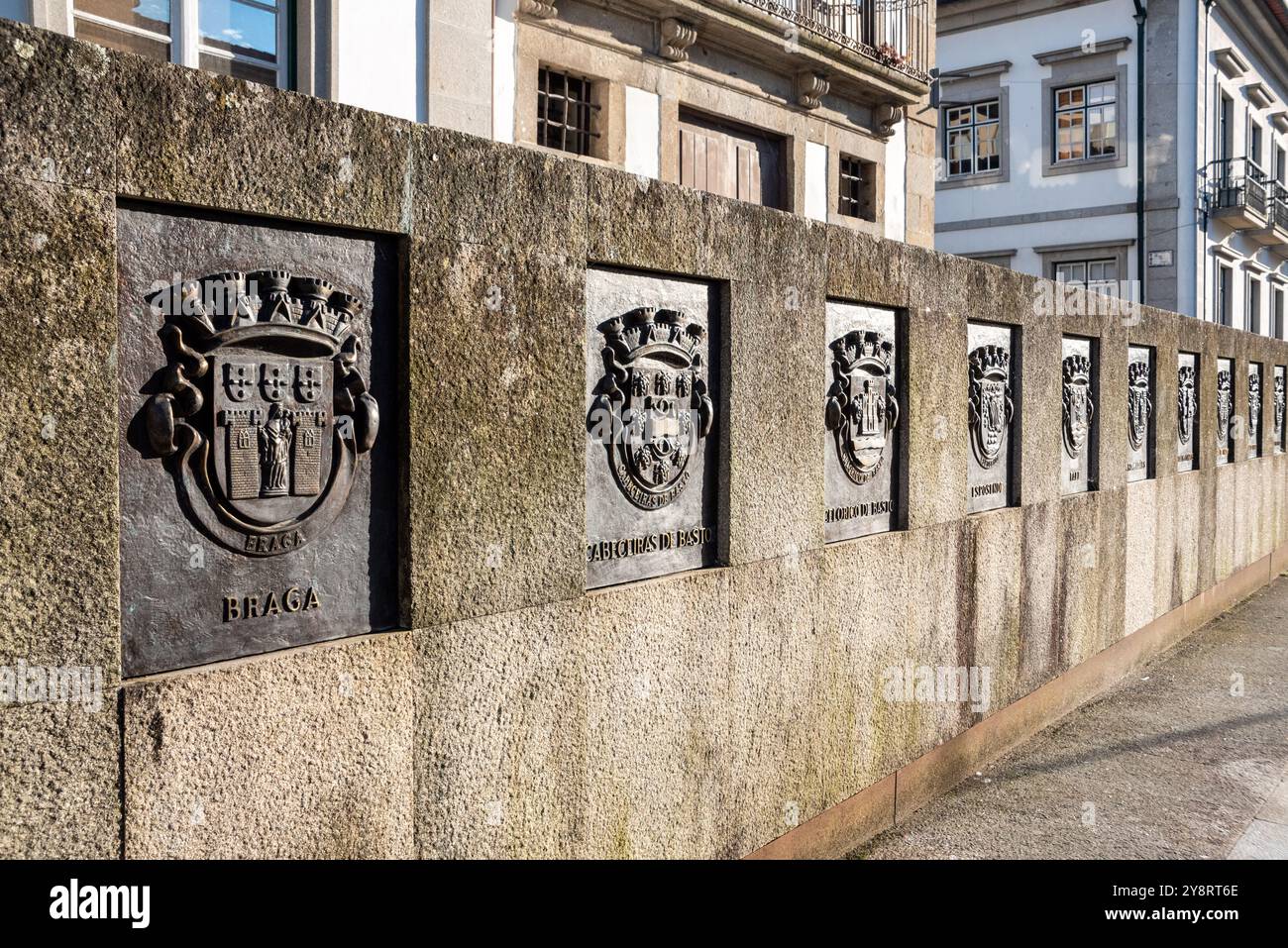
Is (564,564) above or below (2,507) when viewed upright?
below

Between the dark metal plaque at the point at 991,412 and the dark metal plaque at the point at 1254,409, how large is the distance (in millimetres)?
6094

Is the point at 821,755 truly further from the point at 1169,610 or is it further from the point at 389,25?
the point at 389,25

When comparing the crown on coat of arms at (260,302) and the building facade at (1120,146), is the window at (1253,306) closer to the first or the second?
the building facade at (1120,146)

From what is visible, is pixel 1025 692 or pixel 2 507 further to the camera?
pixel 1025 692

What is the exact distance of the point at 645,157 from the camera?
12.0 meters

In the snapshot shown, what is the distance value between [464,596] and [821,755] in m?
1.84

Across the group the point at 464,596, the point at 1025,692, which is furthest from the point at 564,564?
the point at 1025,692

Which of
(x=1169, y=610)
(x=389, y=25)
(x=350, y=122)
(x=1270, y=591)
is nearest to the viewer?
(x=350, y=122)

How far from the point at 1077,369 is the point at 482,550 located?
16.3 ft

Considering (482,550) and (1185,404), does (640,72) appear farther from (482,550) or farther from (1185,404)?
(482,550)

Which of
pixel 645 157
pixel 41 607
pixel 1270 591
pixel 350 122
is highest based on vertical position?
pixel 645 157

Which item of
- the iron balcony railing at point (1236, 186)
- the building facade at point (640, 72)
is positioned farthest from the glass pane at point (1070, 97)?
the building facade at point (640, 72)

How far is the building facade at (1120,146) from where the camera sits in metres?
24.6

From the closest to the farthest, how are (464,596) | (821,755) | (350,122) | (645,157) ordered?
(350,122) → (464,596) → (821,755) → (645,157)
